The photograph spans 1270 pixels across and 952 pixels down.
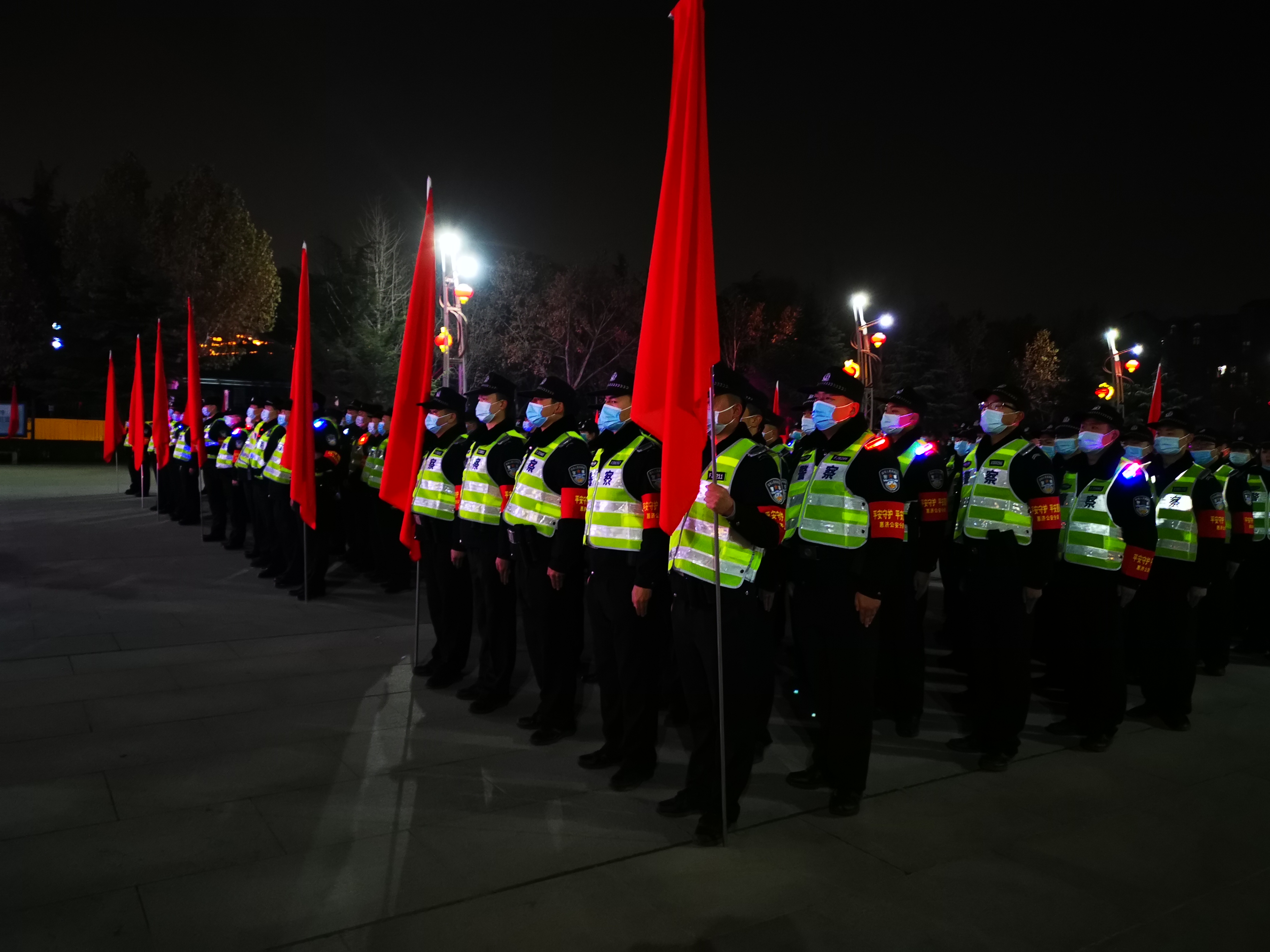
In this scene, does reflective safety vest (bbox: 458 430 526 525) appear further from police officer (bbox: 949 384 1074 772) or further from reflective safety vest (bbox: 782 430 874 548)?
police officer (bbox: 949 384 1074 772)

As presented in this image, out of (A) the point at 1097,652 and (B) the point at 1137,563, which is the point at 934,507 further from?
(A) the point at 1097,652

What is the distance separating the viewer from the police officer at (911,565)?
6.23 meters

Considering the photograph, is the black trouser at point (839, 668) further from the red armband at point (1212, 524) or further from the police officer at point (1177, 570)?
the red armband at point (1212, 524)

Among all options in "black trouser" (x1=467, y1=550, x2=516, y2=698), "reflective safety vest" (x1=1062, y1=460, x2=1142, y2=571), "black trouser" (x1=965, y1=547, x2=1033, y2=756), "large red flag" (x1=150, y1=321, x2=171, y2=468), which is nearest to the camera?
"black trouser" (x1=965, y1=547, x2=1033, y2=756)

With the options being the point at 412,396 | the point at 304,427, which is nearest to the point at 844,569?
the point at 412,396

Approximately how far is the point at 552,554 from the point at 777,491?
6.33 ft

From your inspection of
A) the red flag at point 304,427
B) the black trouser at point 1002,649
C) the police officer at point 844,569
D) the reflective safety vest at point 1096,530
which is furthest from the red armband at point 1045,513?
the red flag at point 304,427

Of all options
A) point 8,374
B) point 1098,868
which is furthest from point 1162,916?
point 8,374

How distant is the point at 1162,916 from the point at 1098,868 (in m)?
0.42

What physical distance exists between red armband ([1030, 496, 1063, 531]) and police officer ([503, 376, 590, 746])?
290 centimetres

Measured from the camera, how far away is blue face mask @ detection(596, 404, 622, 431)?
6.29 meters

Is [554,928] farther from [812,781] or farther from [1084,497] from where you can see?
[1084,497]

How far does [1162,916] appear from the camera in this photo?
3.74m

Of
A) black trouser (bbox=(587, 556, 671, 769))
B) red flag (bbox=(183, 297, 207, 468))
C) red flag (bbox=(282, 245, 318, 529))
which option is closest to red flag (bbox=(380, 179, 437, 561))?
red flag (bbox=(282, 245, 318, 529))
